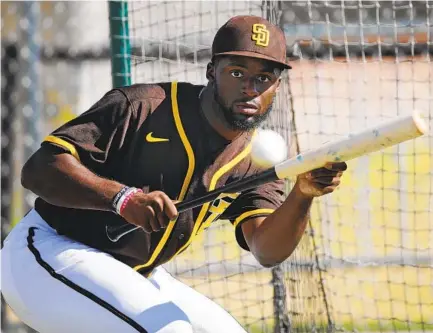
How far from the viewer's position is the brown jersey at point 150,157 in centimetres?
434

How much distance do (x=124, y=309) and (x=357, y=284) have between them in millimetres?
4348

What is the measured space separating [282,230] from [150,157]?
0.62m

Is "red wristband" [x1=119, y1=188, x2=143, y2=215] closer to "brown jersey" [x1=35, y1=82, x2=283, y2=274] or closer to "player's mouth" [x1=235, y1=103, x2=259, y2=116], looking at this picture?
"brown jersey" [x1=35, y1=82, x2=283, y2=274]

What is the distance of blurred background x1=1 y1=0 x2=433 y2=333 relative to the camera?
6.50 m

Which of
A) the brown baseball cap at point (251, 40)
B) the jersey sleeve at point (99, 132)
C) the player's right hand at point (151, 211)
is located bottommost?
the player's right hand at point (151, 211)

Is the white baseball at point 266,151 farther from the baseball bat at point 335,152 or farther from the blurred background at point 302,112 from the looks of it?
the blurred background at point 302,112

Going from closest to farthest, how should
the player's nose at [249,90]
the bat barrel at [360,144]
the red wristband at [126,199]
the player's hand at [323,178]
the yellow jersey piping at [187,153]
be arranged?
the bat barrel at [360,144] → the player's hand at [323,178] → the red wristband at [126,199] → the player's nose at [249,90] → the yellow jersey piping at [187,153]

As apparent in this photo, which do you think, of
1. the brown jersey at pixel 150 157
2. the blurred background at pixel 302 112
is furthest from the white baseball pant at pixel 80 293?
the blurred background at pixel 302 112

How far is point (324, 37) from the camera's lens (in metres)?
7.93

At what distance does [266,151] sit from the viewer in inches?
179

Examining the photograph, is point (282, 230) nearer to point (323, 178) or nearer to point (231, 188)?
point (231, 188)

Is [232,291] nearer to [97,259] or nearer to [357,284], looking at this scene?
[357,284]

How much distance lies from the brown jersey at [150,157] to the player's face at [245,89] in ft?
0.60

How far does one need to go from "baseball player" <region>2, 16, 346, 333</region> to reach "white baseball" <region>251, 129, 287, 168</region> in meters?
0.07
